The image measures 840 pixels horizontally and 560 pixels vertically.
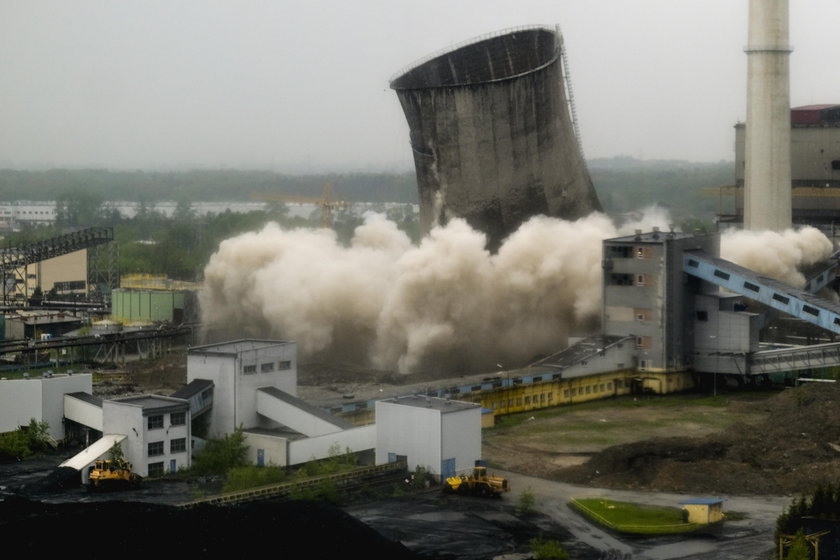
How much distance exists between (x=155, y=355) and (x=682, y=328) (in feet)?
49.1

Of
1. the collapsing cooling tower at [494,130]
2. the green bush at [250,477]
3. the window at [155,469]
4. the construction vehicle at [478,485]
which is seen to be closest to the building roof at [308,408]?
the green bush at [250,477]

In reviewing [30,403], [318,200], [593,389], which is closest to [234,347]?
[30,403]

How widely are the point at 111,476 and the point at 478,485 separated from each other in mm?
6343

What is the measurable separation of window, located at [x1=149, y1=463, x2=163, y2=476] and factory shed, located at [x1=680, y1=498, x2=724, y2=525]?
9.49 meters

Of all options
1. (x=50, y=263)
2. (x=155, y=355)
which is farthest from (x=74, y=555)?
(x=50, y=263)

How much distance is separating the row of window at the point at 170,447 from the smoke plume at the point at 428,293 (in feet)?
34.9

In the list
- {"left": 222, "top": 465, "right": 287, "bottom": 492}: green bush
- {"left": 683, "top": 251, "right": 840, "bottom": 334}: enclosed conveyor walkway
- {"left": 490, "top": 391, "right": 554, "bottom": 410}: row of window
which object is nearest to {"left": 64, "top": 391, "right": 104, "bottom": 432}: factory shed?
{"left": 222, "top": 465, "right": 287, "bottom": 492}: green bush

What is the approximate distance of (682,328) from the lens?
3841cm

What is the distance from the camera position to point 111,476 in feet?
88.0

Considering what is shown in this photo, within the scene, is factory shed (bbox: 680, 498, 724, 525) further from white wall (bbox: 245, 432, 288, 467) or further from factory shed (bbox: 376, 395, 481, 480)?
white wall (bbox: 245, 432, 288, 467)

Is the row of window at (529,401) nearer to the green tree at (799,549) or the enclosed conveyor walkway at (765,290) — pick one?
the enclosed conveyor walkway at (765,290)

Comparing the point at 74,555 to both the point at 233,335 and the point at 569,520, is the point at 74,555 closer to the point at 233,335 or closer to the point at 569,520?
the point at 569,520

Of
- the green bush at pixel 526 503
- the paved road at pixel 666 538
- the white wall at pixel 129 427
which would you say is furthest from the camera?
the white wall at pixel 129 427

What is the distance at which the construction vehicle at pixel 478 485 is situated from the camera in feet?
85.8
